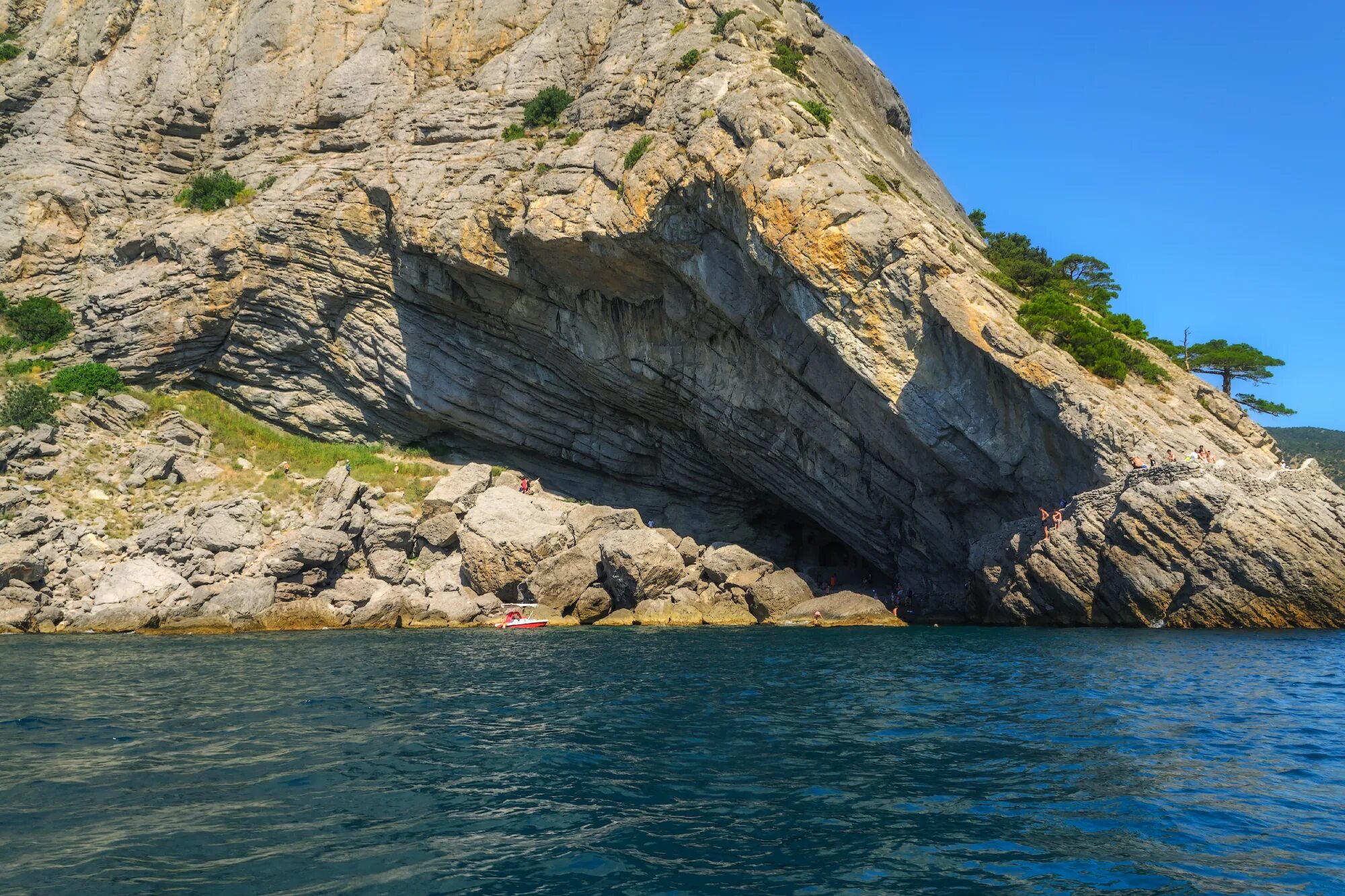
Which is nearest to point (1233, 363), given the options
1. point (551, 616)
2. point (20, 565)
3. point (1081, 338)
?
point (1081, 338)

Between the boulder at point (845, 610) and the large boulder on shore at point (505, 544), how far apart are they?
10.2 meters

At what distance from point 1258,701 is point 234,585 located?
32.5 m

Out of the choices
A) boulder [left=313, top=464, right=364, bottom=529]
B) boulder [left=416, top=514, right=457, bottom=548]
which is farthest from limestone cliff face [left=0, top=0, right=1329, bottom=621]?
boulder [left=416, top=514, right=457, bottom=548]

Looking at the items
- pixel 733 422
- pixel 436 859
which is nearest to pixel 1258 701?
pixel 436 859

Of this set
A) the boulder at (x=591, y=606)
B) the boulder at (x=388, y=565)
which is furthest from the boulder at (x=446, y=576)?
the boulder at (x=591, y=606)

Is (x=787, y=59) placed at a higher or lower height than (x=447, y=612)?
higher

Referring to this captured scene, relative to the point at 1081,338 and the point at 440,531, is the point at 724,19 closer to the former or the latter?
the point at 1081,338

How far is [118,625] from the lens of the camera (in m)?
31.9

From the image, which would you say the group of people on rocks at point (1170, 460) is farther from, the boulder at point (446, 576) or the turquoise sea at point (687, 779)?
the boulder at point (446, 576)

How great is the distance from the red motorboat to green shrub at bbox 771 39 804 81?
2507 cm

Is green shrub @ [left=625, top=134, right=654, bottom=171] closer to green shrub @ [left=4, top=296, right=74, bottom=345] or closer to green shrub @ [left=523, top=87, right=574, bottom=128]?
green shrub @ [left=523, top=87, right=574, bottom=128]

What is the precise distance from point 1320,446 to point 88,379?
138 m

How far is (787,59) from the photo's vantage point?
123 feet

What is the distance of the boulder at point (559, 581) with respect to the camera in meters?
35.7
